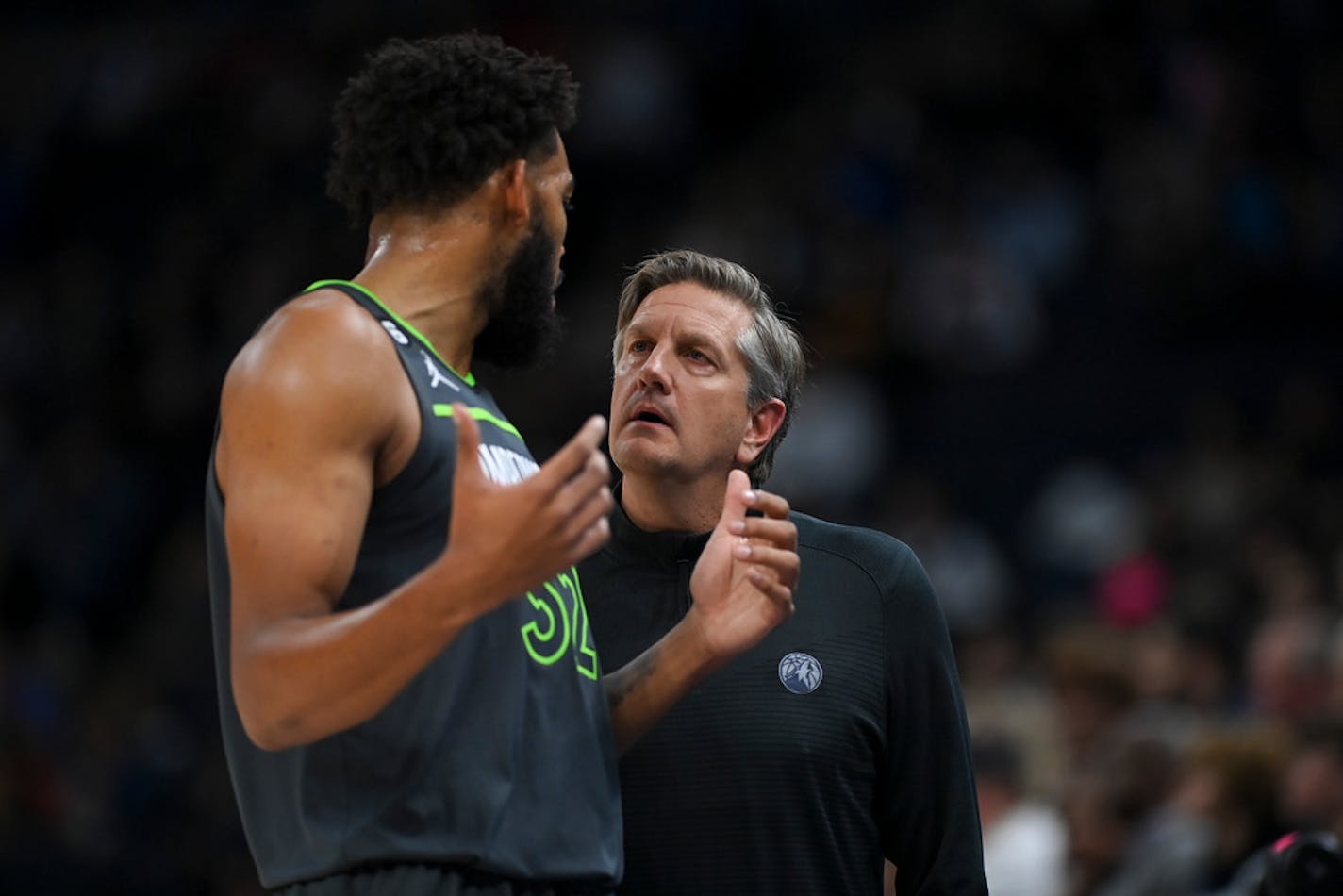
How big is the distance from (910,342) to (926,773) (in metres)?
7.68

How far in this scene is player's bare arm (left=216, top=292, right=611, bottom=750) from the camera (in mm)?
2699

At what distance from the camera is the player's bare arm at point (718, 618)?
3502 millimetres

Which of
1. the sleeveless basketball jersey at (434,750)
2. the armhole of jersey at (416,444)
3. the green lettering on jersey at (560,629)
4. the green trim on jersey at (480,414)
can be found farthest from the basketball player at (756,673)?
the armhole of jersey at (416,444)

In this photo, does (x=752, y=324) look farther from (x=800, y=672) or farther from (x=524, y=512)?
(x=524, y=512)

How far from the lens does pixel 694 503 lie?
434cm

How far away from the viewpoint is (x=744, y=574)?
3.58m

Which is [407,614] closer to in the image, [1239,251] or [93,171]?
[1239,251]

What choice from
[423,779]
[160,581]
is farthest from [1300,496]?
[160,581]

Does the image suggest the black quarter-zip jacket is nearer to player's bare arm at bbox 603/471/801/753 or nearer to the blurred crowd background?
player's bare arm at bbox 603/471/801/753

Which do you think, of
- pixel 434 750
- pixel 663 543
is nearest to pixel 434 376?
pixel 434 750

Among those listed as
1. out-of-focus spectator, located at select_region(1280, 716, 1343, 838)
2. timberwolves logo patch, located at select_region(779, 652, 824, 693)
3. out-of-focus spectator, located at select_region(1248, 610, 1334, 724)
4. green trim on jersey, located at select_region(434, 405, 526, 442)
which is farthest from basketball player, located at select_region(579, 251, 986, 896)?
out-of-focus spectator, located at select_region(1248, 610, 1334, 724)

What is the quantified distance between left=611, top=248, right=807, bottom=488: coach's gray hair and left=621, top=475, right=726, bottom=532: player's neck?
0.51ft

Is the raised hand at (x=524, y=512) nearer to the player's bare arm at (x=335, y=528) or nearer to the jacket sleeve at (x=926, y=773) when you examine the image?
the player's bare arm at (x=335, y=528)

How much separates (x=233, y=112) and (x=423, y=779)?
1302 cm
